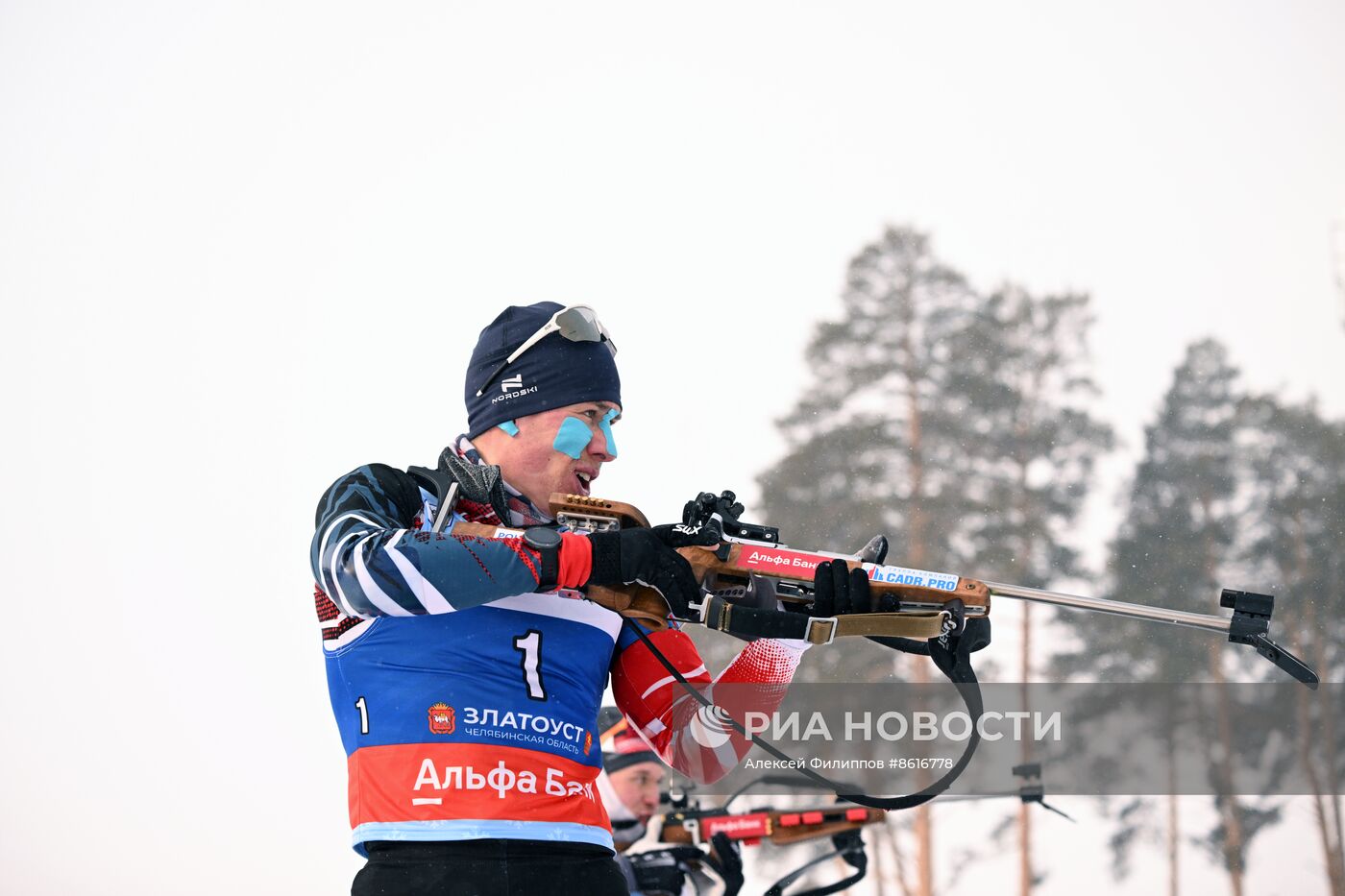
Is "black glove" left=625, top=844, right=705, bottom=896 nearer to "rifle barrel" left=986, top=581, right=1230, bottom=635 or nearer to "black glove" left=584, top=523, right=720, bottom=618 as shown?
"rifle barrel" left=986, top=581, right=1230, bottom=635

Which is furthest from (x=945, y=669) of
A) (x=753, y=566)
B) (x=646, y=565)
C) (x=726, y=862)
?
(x=726, y=862)

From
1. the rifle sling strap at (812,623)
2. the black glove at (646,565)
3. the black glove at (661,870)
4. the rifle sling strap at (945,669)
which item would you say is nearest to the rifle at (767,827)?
the black glove at (661,870)

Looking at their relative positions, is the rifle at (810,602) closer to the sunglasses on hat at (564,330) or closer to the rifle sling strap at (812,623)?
the rifle sling strap at (812,623)

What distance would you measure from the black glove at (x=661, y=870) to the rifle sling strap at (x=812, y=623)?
4539 mm

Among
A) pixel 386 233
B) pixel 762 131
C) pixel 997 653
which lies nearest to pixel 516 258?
pixel 386 233

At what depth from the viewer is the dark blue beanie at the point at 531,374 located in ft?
9.38

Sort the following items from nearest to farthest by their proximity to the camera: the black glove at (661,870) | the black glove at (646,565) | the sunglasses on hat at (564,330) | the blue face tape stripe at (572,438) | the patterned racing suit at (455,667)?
the patterned racing suit at (455,667) < the black glove at (646,565) < the blue face tape stripe at (572,438) < the sunglasses on hat at (564,330) < the black glove at (661,870)

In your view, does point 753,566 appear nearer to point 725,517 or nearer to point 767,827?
point 725,517

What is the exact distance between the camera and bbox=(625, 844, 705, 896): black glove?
22.3ft

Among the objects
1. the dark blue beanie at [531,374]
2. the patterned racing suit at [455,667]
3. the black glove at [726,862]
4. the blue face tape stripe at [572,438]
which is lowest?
the black glove at [726,862]

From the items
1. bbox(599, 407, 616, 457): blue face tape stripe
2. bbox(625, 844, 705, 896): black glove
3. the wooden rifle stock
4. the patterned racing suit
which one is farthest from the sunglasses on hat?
bbox(625, 844, 705, 896): black glove

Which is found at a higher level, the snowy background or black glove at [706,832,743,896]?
the snowy background

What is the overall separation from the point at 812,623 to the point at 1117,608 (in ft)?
2.28

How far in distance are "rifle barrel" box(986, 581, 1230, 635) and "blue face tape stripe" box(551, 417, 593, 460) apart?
0.96 meters
